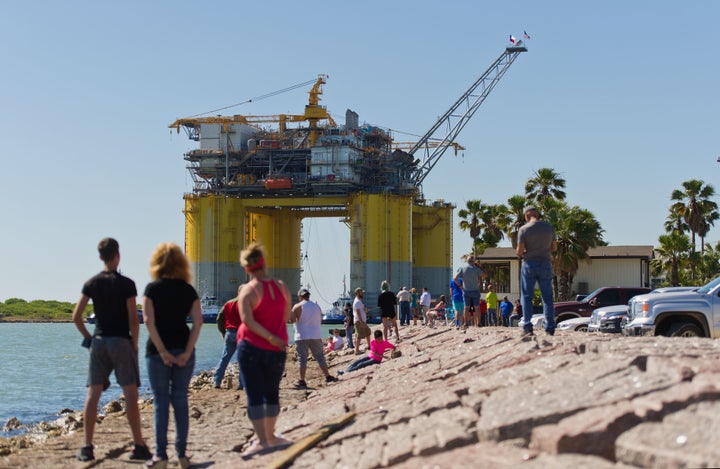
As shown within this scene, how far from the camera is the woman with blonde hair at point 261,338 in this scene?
8.58 meters

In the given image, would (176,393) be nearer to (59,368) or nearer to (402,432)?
(402,432)

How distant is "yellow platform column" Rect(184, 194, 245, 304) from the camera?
8862 cm

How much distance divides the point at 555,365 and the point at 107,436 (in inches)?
218

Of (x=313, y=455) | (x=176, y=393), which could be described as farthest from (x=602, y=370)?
(x=176, y=393)

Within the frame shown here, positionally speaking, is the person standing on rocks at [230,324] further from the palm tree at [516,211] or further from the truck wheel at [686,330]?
the palm tree at [516,211]

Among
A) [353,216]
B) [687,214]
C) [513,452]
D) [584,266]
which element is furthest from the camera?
[353,216]

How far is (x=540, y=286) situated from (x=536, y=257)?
1.57ft

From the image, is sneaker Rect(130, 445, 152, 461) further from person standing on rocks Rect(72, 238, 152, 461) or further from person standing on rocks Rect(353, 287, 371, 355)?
person standing on rocks Rect(353, 287, 371, 355)

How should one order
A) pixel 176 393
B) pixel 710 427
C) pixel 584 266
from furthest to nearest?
pixel 584 266
pixel 176 393
pixel 710 427

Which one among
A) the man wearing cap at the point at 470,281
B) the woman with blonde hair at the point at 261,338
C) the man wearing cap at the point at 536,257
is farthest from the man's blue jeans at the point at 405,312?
the woman with blonde hair at the point at 261,338

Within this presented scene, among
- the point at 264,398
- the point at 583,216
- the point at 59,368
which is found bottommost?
the point at 59,368

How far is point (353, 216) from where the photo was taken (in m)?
87.8

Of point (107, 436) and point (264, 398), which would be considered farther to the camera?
point (107, 436)

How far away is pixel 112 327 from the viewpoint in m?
8.95
